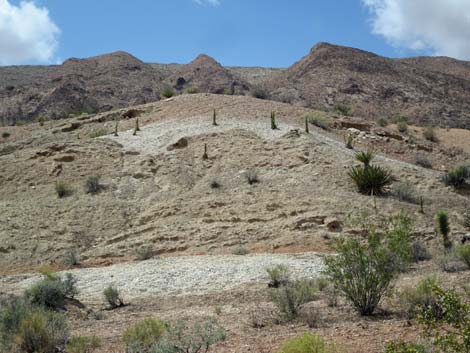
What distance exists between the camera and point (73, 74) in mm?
66125

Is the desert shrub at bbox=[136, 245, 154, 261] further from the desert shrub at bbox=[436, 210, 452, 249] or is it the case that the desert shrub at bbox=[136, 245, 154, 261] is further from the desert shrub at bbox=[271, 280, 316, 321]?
the desert shrub at bbox=[436, 210, 452, 249]

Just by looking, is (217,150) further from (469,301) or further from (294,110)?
(469,301)

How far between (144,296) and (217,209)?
7588 mm

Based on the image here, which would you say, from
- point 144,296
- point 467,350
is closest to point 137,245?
point 144,296

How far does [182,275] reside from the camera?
13555 mm

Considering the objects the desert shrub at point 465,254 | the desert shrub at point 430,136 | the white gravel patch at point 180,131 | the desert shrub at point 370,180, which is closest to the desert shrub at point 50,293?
the desert shrub at point 465,254

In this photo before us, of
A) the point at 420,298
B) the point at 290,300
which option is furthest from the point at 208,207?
the point at 420,298

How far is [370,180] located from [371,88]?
35978 millimetres

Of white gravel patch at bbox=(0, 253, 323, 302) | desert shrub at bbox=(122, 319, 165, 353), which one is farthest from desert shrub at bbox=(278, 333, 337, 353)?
white gravel patch at bbox=(0, 253, 323, 302)

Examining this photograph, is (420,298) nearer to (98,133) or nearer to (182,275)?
(182,275)

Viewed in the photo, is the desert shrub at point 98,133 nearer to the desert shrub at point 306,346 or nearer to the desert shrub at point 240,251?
the desert shrub at point 240,251

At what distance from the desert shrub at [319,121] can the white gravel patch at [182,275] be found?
1442 cm

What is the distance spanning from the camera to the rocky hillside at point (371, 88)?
4906cm

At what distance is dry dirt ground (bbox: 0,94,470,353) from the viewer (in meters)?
10.7
